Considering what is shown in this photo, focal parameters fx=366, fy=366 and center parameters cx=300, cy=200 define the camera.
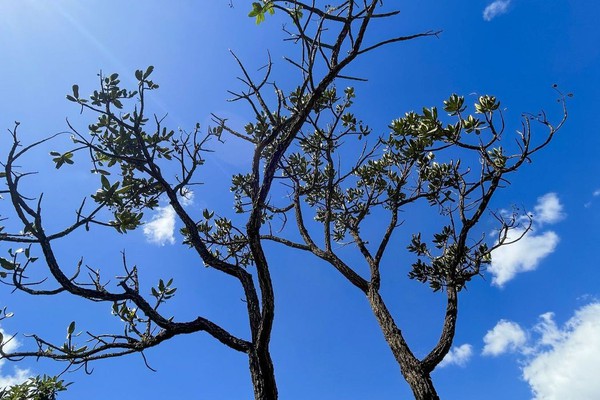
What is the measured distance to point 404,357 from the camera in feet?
15.5

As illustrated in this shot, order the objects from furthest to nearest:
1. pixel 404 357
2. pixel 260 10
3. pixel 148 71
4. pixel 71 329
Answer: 1. pixel 404 357
2. pixel 148 71
3. pixel 71 329
4. pixel 260 10

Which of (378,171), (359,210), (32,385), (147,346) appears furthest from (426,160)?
(32,385)

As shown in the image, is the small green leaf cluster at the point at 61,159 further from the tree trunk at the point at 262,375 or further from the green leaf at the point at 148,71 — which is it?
the tree trunk at the point at 262,375

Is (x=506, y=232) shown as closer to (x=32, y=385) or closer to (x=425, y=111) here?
(x=425, y=111)

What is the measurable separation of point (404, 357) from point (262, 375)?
204 cm

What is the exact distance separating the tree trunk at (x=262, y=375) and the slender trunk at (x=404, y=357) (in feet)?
6.02

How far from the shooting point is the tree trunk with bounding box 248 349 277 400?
359 cm

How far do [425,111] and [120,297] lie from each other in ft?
14.9

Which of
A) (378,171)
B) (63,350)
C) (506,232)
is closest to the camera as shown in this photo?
(63,350)

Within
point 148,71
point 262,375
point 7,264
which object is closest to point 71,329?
point 7,264

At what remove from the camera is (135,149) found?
4.84m

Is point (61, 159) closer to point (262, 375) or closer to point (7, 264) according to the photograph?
point (7, 264)

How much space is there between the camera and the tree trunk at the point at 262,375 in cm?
359

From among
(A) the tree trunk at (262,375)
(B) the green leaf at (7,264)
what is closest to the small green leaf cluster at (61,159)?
(B) the green leaf at (7,264)
